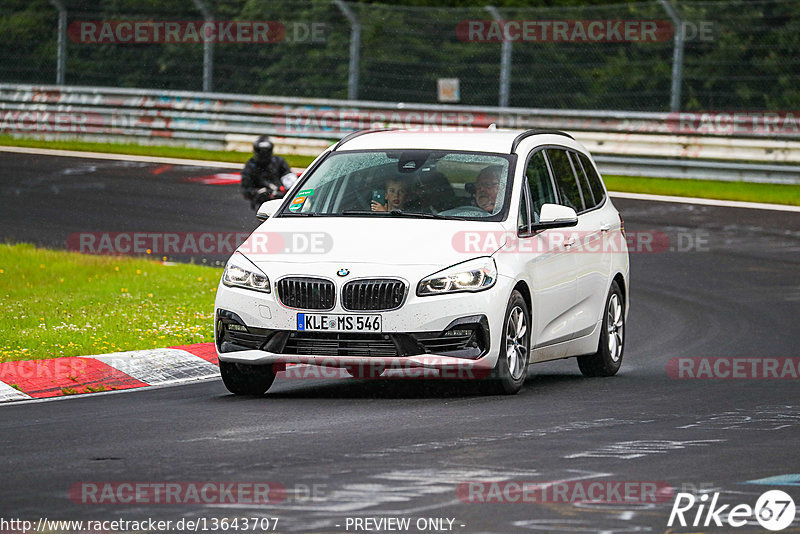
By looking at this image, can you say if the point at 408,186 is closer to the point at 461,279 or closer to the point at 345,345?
the point at 461,279

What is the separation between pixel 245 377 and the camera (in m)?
10.6

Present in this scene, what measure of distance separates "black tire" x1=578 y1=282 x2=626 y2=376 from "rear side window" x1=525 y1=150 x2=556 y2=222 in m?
1.20

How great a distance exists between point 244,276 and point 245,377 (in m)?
0.71

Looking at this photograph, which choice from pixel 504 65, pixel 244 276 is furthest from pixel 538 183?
pixel 504 65

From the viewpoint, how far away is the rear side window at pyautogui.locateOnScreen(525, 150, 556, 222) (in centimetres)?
1133

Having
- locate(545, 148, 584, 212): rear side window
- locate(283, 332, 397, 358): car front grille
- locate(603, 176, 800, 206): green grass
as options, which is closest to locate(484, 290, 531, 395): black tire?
locate(283, 332, 397, 358): car front grille

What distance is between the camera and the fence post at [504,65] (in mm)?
27500

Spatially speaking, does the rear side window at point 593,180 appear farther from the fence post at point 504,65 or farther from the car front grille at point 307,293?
the fence post at point 504,65

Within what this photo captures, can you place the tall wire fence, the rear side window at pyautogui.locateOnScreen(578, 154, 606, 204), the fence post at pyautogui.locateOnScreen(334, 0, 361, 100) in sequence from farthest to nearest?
the fence post at pyautogui.locateOnScreen(334, 0, 361, 100) < the tall wire fence < the rear side window at pyautogui.locateOnScreen(578, 154, 606, 204)

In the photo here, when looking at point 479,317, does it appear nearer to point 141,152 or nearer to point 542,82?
point 542,82

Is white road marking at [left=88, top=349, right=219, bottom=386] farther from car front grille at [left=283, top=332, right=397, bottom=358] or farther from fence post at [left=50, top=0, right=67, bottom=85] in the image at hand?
fence post at [left=50, top=0, right=67, bottom=85]

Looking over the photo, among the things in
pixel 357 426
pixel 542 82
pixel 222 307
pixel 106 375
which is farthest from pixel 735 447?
pixel 542 82

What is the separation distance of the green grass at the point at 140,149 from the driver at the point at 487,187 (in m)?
17.6

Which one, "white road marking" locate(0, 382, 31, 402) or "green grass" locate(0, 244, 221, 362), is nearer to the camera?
"white road marking" locate(0, 382, 31, 402)
